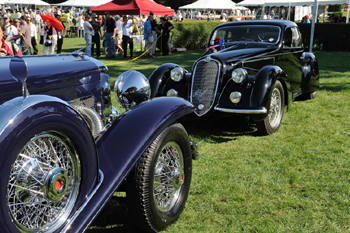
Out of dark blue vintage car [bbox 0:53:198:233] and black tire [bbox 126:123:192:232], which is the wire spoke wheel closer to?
dark blue vintage car [bbox 0:53:198:233]

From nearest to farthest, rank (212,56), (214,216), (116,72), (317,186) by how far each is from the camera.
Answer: (214,216) < (317,186) < (212,56) < (116,72)

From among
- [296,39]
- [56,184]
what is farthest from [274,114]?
[56,184]

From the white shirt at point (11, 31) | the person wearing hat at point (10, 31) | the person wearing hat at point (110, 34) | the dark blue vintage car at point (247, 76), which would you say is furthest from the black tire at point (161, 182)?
the person wearing hat at point (110, 34)

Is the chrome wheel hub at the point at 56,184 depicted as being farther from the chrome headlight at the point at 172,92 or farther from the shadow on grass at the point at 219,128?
the chrome headlight at the point at 172,92

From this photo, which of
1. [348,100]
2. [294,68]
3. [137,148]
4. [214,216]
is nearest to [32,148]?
[137,148]

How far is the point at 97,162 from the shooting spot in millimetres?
2273

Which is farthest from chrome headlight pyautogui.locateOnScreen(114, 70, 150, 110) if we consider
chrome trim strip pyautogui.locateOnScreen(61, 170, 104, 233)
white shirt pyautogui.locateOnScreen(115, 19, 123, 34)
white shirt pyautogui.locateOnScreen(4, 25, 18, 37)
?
white shirt pyautogui.locateOnScreen(115, 19, 123, 34)

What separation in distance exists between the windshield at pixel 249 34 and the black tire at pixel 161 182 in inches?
164

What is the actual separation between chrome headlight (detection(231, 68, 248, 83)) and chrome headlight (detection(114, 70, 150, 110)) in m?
1.84

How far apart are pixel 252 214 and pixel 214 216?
35cm

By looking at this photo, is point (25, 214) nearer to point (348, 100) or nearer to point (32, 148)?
point (32, 148)

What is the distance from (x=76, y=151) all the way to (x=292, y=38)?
5.69 meters

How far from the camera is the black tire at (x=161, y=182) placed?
2531mm

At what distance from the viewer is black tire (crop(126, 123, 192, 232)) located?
8.30 ft
